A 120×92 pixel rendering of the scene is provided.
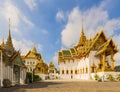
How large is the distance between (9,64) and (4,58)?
2012mm

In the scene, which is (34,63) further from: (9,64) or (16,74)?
(9,64)

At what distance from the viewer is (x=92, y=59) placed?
3784cm

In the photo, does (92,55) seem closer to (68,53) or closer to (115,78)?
(115,78)

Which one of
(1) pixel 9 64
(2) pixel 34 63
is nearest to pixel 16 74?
(1) pixel 9 64

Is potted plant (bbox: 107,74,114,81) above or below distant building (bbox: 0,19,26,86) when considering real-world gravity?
below

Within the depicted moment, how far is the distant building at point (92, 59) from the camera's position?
33.5 m

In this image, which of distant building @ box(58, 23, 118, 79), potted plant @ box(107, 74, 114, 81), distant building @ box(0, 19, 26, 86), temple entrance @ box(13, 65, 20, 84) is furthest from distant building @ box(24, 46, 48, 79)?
temple entrance @ box(13, 65, 20, 84)

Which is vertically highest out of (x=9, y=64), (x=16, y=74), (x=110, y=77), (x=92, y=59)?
(x=92, y=59)

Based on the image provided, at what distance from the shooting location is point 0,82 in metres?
15.9

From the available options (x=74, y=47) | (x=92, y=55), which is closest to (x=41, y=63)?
(x=74, y=47)

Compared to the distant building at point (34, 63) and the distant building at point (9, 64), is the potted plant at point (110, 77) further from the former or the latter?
the distant building at point (34, 63)

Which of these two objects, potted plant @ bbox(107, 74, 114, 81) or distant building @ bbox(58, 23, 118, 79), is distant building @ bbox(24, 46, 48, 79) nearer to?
distant building @ bbox(58, 23, 118, 79)

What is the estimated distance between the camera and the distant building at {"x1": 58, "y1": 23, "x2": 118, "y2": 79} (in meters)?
33.5

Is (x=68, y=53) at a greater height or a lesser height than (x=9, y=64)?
greater
